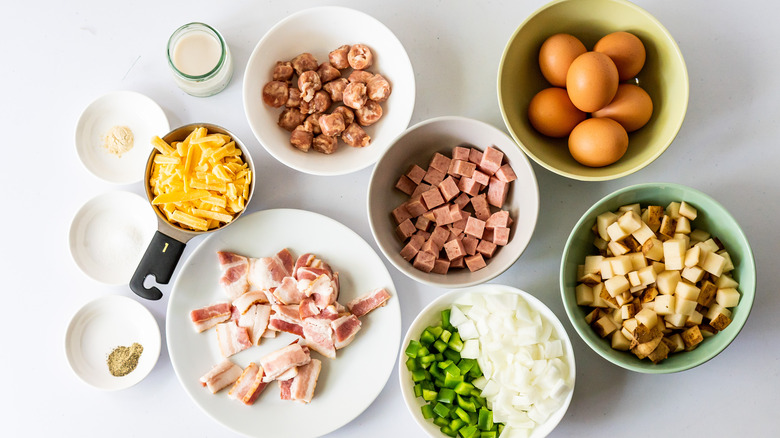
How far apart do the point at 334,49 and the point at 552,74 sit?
0.67 m

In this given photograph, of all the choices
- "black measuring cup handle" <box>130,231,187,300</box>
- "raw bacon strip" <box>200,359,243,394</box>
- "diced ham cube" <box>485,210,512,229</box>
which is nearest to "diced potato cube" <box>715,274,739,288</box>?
"diced ham cube" <box>485,210,512,229</box>

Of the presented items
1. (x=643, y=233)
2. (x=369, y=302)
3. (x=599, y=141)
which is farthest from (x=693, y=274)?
(x=369, y=302)

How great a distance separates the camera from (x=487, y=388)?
1633 mm

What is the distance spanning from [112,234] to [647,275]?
5.13 ft

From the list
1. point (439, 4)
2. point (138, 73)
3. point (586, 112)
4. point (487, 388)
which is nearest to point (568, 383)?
point (487, 388)

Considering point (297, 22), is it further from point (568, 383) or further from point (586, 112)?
point (568, 383)

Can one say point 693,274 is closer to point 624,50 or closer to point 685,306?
point 685,306

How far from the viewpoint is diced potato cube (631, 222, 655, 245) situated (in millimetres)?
1577

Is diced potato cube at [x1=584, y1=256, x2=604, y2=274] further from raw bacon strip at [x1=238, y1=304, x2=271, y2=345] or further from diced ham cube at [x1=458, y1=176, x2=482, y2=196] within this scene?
raw bacon strip at [x1=238, y1=304, x2=271, y2=345]

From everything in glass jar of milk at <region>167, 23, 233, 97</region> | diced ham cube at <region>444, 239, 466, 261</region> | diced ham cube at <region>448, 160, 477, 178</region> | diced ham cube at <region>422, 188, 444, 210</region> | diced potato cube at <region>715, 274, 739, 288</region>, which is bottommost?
diced potato cube at <region>715, 274, 739, 288</region>

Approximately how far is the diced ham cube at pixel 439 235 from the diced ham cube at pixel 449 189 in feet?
0.30

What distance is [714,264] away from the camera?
1.53m

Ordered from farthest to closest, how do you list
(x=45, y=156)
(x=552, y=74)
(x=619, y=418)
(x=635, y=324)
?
(x=45, y=156) → (x=619, y=418) → (x=552, y=74) → (x=635, y=324)

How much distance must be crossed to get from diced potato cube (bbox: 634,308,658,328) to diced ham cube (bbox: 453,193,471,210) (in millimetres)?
558
